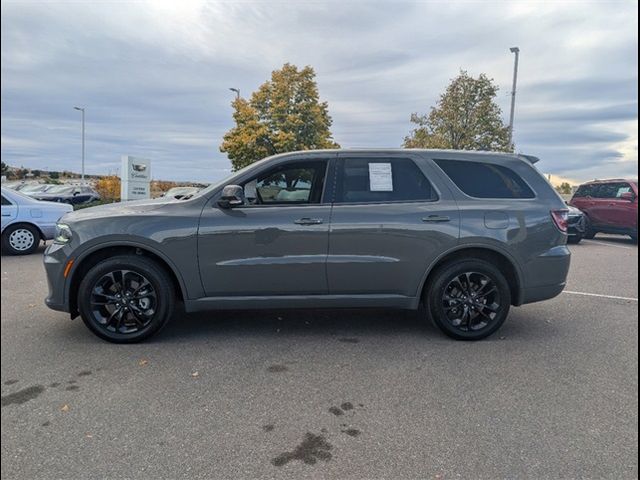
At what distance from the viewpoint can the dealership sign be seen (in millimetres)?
19594

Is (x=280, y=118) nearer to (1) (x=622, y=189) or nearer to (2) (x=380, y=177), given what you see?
(1) (x=622, y=189)

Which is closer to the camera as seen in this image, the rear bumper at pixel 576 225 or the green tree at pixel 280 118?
the rear bumper at pixel 576 225

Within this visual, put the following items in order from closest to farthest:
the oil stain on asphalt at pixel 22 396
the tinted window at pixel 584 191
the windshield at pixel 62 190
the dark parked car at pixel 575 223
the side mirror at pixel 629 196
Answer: the oil stain on asphalt at pixel 22 396, the dark parked car at pixel 575 223, the side mirror at pixel 629 196, the tinted window at pixel 584 191, the windshield at pixel 62 190

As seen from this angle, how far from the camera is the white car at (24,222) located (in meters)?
8.87

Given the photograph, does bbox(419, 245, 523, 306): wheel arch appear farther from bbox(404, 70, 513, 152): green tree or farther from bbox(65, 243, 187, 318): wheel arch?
bbox(404, 70, 513, 152): green tree

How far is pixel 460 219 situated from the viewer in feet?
14.3

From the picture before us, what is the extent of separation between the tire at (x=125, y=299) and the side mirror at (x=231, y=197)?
2.74 ft

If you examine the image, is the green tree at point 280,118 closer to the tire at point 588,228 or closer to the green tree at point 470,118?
the green tree at point 470,118

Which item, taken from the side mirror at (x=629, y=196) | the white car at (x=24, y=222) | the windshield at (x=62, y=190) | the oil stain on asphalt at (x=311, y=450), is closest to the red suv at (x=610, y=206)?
the side mirror at (x=629, y=196)

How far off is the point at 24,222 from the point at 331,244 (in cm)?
752

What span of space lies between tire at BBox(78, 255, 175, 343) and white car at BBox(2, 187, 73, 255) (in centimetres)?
564

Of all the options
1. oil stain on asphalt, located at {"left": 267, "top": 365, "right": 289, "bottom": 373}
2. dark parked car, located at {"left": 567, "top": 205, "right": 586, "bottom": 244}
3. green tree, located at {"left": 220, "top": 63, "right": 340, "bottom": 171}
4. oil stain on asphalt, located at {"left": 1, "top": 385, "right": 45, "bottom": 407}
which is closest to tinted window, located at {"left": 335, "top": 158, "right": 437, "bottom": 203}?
oil stain on asphalt, located at {"left": 267, "top": 365, "right": 289, "bottom": 373}

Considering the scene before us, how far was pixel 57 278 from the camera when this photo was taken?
4109 millimetres

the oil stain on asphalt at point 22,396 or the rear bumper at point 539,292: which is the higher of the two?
the rear bumper at point 539,292
